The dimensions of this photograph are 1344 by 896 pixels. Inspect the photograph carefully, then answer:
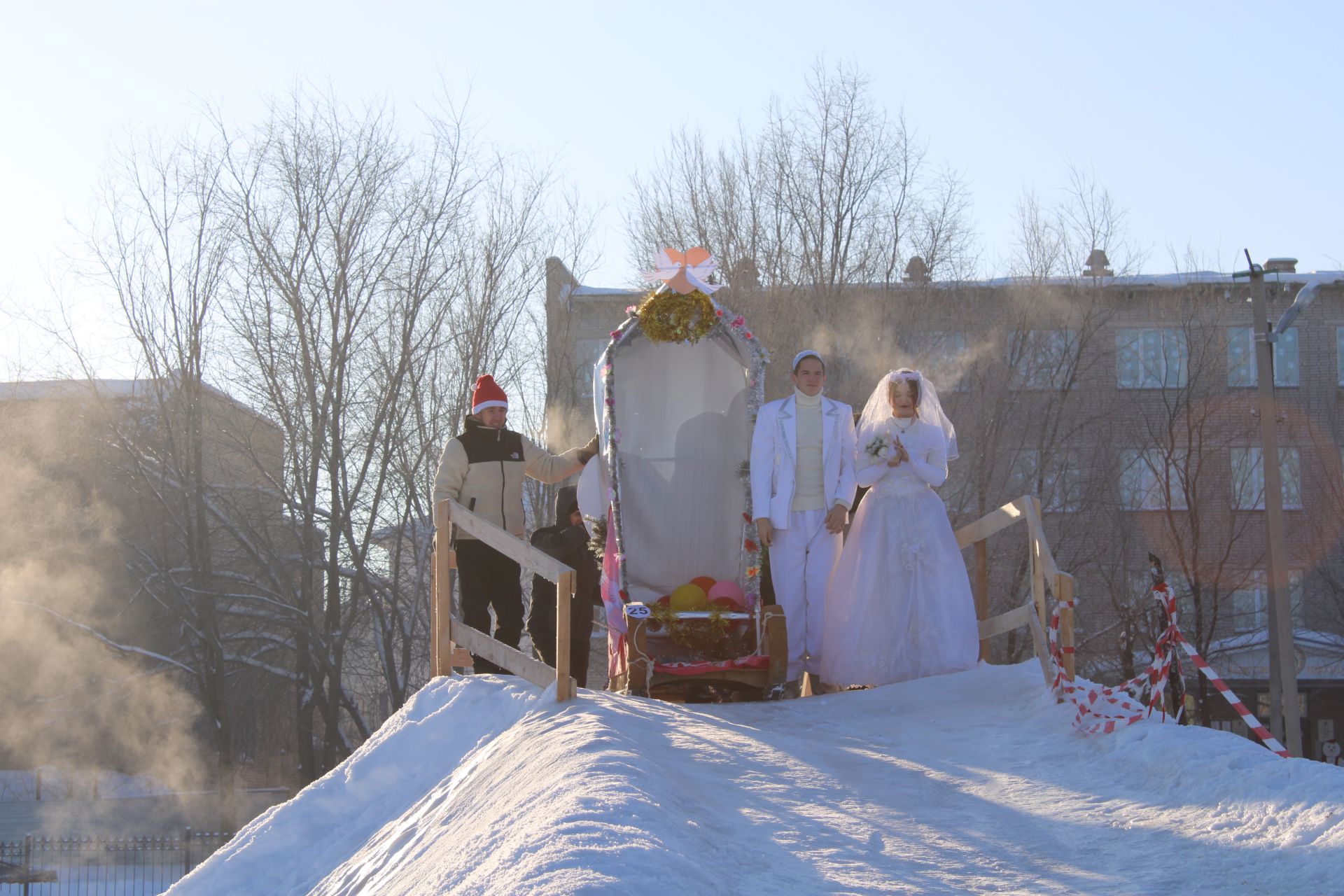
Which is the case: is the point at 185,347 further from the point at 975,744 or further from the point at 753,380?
the point at 975,744

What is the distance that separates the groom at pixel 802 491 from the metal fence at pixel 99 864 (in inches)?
694

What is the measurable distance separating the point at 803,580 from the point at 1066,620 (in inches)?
81.3

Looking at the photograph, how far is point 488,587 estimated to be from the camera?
828cm

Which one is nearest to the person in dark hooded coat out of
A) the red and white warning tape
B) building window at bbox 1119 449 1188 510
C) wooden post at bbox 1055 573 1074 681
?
wooden post at bbox 1055 573 1074 681

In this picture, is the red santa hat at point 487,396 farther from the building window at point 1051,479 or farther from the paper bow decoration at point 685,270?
the building window at point 1051,479

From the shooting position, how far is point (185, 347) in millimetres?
21469

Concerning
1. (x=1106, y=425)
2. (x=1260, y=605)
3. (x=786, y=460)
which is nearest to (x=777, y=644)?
(x=786, y=460)

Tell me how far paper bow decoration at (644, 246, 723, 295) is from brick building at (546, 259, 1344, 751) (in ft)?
38.0

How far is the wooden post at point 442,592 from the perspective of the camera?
7.95 meters

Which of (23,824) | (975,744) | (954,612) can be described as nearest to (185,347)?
(23,824)

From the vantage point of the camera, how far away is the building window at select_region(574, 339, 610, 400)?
22984 millimetres

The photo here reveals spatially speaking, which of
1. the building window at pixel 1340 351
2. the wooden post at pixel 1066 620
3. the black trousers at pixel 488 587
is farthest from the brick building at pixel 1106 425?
the wooden post at pixel 1066 620

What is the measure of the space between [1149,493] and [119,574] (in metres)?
18.4

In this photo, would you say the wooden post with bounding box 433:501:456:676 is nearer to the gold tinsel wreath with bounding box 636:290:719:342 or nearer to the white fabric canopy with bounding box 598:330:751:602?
the white fabric canopy with bounding box 598:330:751:602
